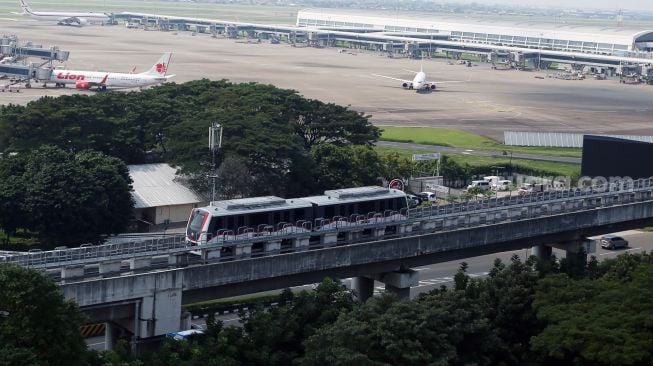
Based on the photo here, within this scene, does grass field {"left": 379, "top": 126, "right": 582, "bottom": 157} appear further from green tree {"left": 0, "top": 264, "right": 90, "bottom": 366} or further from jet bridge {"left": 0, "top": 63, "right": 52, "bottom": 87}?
green tree {"left": 0, "top": 264, "right": 90, "bottom": 366}

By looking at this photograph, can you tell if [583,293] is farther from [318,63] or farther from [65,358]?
[318,63]

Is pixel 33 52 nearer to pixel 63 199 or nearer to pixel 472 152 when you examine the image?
pixel 472 152

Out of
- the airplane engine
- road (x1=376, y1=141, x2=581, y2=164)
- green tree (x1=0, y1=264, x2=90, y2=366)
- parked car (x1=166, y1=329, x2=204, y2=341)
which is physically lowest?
road (x1=376, y1=141, x2=581, y2=164)

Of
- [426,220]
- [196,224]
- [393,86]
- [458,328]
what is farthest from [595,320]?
[393,86]

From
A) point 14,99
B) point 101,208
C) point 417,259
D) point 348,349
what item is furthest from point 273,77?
point 348,349

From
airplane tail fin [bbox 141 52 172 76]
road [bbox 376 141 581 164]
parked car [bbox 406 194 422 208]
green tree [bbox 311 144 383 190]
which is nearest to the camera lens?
parked car [bbox 406 194 422 208]

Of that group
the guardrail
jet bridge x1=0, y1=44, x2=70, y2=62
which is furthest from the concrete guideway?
jet bridge x1=0, y1=44, x2=70, y2=62

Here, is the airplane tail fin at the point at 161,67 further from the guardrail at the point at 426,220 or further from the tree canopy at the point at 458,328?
the tree canopy at the point at 458,328
